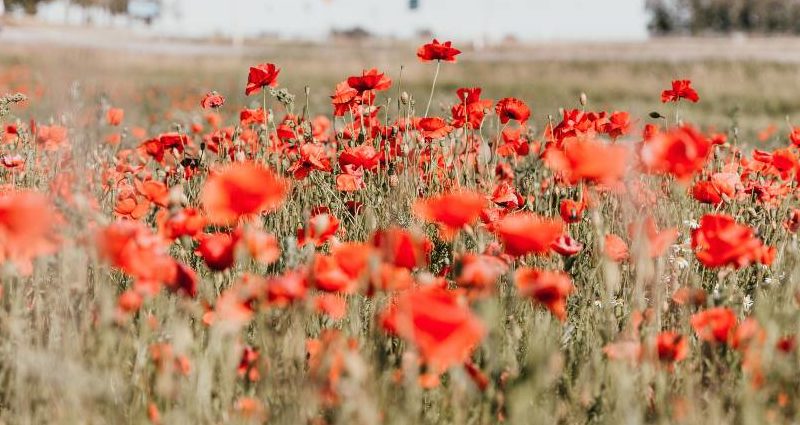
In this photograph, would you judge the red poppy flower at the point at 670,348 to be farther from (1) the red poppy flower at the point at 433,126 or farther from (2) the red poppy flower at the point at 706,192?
(1) the red poppy flower at the point at 433,126

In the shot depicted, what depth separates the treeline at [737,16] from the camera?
8012cm

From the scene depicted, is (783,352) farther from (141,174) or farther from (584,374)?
(141,174)

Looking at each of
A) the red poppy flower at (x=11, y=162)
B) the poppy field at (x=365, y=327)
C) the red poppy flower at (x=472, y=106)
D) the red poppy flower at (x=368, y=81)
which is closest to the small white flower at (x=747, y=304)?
the poppy field at (x=365, y=327)

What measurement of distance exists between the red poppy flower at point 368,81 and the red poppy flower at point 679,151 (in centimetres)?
113

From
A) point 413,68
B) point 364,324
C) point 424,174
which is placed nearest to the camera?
point 364,324

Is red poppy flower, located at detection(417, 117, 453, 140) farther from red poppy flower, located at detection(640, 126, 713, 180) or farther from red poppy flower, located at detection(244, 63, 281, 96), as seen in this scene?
red poppy flower, located at detection(640, 126, 713, 180)

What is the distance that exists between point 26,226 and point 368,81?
4.59 feet

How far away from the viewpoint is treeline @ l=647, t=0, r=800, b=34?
8012 centimetres

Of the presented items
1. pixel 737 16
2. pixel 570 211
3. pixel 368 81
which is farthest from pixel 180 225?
pixel 737 16

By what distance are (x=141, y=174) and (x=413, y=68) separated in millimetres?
15171

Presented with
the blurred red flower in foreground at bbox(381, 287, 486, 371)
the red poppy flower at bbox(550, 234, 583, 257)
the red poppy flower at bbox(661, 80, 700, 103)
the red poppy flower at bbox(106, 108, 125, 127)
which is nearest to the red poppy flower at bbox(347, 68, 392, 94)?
the red poppy flower at bbox(661, 80, 700, 103)

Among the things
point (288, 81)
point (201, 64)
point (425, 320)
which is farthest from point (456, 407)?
point (201, 64)

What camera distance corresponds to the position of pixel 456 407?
1.28m

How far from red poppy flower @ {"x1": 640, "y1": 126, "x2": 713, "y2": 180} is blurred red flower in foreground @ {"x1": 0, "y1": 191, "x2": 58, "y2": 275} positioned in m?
1.00
